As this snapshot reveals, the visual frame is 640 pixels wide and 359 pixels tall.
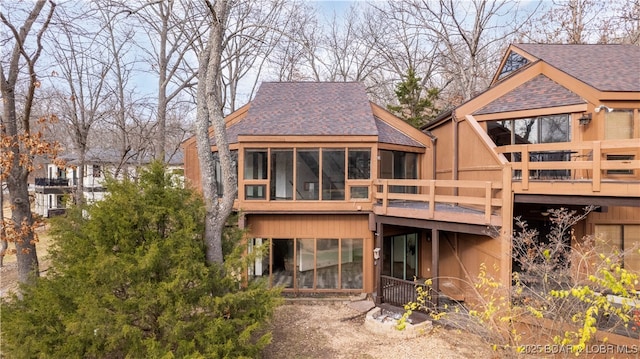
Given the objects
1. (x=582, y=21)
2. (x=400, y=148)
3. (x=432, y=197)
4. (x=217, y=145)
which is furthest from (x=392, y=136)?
(x=582, y=21)

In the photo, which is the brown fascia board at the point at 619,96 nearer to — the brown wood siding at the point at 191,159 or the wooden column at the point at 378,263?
the wooden column at the point at 378,263

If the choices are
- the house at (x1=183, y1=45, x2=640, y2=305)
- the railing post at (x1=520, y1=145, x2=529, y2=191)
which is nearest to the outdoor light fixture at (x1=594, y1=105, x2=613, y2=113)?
the house at (x1=183, y1=45, x2=640, y2=305)

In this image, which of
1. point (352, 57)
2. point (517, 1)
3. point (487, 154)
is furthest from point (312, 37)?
point (487, 154)

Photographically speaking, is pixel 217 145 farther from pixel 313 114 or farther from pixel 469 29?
pixel 469 29

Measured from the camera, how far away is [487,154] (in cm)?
937

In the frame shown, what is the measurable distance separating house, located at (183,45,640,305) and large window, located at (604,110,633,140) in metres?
0.03

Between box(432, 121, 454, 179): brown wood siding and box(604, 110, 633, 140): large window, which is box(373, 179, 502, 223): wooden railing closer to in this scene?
box(432, 121, 454, 179): brown wood siding

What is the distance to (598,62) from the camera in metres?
9.91

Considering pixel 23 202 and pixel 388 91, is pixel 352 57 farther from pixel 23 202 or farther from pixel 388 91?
pixel 23 202

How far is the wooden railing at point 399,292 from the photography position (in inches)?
344

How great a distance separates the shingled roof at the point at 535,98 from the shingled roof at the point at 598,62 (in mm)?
450

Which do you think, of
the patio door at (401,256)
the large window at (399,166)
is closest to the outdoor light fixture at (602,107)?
the large window at (399,166)

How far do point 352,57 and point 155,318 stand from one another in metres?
25.4

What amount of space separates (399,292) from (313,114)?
21.1ft
